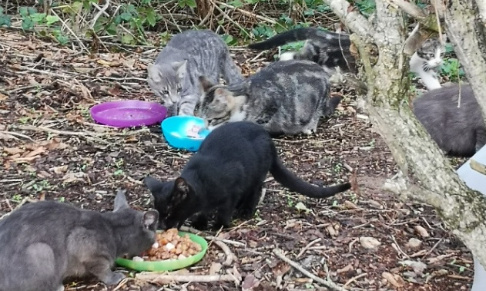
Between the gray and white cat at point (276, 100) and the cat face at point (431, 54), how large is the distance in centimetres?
156

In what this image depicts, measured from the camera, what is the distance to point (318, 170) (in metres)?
6.59

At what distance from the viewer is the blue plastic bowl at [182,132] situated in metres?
6.89

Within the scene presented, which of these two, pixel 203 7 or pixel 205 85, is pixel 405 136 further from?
pixel 203 7

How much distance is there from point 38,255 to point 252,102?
12.4 ft

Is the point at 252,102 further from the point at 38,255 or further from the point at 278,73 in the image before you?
the point at 38,255

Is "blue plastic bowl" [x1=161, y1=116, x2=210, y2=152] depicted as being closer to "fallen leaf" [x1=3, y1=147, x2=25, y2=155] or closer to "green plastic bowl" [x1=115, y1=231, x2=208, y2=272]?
"fallen leaf" [x1=3, y1=147, x2=25, y2=155]

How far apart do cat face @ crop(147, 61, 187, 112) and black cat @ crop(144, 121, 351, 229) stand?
2.55 meters

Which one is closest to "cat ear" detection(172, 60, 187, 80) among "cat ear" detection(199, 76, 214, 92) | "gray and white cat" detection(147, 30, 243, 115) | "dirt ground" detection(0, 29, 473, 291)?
"gray and white cat" detection(147, 30, 243, 115)

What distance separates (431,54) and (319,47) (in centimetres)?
143

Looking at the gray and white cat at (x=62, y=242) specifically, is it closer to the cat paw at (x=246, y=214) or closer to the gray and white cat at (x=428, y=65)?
the cat paw at (x=246, y=214)

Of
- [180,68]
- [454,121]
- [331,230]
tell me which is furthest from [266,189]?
[180,68]

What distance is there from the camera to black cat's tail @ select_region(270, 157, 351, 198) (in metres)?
5.50

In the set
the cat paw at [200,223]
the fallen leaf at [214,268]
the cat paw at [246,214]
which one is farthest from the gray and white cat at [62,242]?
the cat paw at [246,214]

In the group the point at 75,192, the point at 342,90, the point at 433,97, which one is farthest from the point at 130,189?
the point at 342,90
